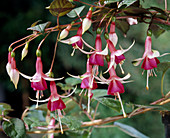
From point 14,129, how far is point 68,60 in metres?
0.87

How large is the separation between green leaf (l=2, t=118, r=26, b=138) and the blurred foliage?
782mm

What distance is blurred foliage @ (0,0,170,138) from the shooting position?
114 centimetres

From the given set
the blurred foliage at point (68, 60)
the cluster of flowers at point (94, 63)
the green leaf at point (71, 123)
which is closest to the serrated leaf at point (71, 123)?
the green leaf at point (71, 123)

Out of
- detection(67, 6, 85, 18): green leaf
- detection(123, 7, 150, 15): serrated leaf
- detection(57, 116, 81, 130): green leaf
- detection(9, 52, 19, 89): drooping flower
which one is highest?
detection(67, 6, 85, 18): green leaf

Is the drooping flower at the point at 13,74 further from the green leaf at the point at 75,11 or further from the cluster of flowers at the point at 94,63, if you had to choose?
the green leaf at the point at 75,11

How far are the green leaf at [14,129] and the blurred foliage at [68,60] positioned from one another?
0.78 m

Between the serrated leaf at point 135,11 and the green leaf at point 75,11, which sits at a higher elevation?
the green leaf at point 75,11

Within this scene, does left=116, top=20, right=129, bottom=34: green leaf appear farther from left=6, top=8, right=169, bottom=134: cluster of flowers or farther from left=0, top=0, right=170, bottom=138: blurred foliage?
left=0, top=0, right=170, bottom=138: blurred foliage

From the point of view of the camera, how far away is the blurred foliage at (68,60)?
45.1 inches

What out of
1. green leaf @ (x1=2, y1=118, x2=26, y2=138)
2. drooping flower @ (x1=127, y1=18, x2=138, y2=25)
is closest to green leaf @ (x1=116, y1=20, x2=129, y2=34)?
drooping flower @ (x1=127, y1=18, x2=138, y2=25)

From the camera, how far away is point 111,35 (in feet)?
1.13

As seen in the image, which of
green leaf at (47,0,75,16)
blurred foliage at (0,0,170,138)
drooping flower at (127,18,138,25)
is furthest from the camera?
blurred foliage at (0,0,170,138)

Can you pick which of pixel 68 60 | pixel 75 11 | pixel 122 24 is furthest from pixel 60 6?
pixel 68 60

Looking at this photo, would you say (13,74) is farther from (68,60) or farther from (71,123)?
(68,60)
